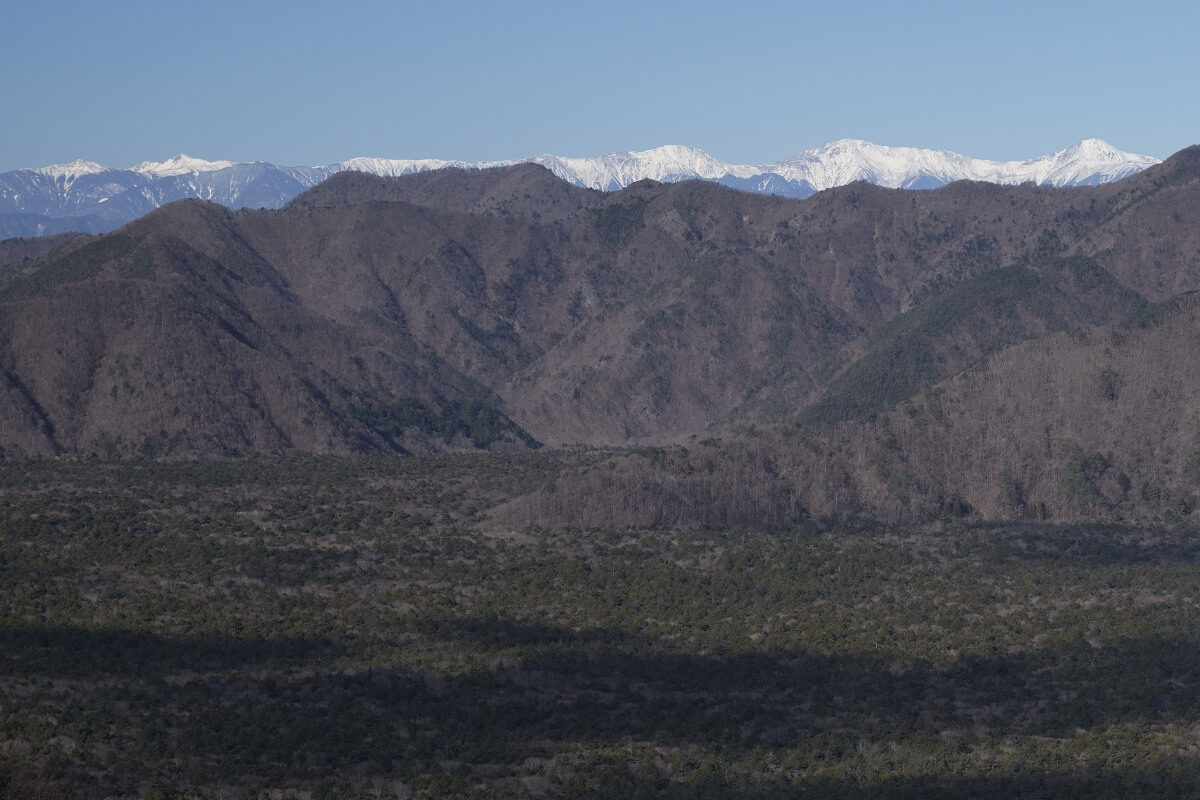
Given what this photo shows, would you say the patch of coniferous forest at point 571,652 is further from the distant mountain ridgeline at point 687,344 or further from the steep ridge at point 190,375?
Answer: the steep ridge at point 190,375

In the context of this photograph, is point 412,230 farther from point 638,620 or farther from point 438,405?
point 638,620

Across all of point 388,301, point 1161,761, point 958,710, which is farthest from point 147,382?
point 1161,761

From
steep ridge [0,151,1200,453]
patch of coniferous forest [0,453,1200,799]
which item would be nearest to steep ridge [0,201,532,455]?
steep ridge [0,151,1200,453]

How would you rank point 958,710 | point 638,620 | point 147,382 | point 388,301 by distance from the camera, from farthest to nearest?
point 388,301
point 147,382
point 638,620
point 958,710

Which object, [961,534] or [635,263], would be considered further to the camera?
[635,263]

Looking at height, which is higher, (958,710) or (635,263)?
(635,263)

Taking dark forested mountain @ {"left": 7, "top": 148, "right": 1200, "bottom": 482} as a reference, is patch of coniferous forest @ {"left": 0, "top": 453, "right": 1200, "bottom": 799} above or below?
below

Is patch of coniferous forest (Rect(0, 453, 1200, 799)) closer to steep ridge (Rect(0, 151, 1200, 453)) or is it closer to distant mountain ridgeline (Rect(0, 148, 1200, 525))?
distant mountain ridgeline (Rect(0, 148, 1200, 525))

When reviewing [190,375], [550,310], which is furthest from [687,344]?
[190,375]
